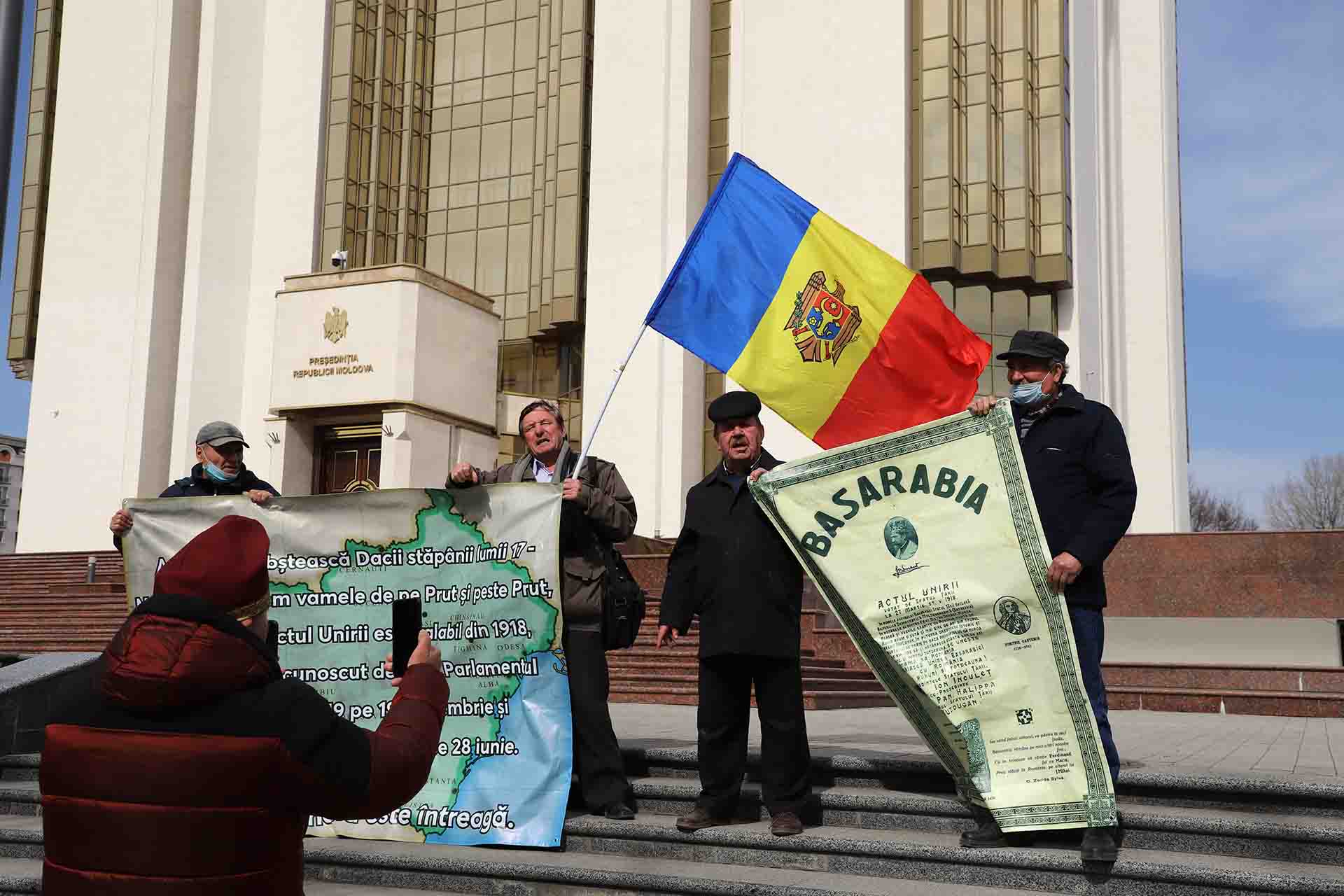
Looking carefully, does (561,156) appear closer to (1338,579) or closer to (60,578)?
(60,578)

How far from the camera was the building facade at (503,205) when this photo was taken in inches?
1048

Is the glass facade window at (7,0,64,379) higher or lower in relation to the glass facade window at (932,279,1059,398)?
higher

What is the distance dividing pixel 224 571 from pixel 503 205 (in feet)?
99.9

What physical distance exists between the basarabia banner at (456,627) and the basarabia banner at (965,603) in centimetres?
133

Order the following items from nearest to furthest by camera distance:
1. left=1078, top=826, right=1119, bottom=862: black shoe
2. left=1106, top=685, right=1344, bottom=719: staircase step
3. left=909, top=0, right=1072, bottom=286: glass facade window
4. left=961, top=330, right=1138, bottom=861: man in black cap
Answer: left=1078, top=826, right=1119, bottom=862: black shoe
left=961, top=330, right=1138, bottom=861: man in black cap
left=1106, top=685, right=1344, bottom=719: staircase step
left=909, top=0, right=1072, bottom=286: glass facade window

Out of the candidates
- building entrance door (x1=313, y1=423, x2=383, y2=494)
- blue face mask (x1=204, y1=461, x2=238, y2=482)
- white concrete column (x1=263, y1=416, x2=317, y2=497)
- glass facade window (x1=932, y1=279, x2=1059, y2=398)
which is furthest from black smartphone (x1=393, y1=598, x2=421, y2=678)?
white concrete column (x1=263, y1=416, x2=317, y2=497)

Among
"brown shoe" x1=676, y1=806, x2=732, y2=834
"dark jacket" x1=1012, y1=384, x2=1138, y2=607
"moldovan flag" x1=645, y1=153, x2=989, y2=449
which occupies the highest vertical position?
"moldovan flag" x1=645, y1=153, x2=989, y2=449

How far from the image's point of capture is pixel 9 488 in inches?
4008

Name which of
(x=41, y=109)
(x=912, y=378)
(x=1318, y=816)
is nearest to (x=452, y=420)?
(x=41, y=109)

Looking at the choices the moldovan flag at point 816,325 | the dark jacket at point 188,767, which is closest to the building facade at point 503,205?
the moldovan flag at point 816,325

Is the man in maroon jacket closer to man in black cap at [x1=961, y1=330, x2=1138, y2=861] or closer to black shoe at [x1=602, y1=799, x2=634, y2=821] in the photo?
man in black cap at [x1=961, y1=330, x2=1138, y2=861]

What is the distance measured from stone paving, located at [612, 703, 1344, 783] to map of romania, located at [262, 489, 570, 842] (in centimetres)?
155

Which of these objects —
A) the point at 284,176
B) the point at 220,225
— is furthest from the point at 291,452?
the point at 284,176

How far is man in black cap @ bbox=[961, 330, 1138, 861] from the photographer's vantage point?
5.36 meters
